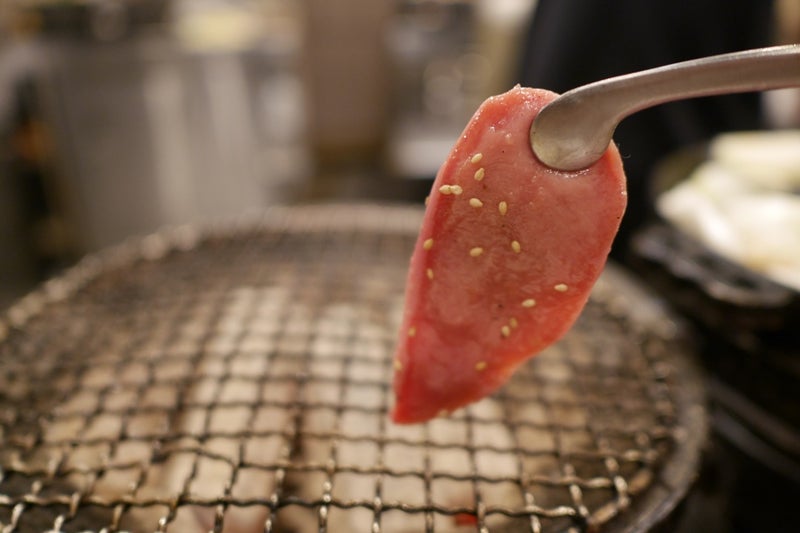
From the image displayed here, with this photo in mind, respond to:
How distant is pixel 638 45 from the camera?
9.05 feet

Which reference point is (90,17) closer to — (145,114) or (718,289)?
(145,114)

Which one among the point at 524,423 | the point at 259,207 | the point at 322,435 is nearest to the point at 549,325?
the point at 524,423

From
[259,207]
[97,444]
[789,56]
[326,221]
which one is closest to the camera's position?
[789,56]

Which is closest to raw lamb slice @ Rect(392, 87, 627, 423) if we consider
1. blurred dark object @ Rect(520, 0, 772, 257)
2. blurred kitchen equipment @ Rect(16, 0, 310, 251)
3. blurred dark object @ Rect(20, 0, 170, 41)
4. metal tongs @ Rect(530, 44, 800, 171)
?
metal tongs @ Rect(530, 44, 800, 171)

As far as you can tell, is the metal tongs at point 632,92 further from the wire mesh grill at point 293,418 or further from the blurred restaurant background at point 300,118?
the blurred restaurant background at point 300,118

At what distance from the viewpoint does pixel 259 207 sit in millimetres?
6000

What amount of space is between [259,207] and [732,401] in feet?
16.2

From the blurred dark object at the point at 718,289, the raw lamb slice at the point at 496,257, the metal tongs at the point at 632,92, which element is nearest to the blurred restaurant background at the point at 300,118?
the blurred dark object at the point at 718,289

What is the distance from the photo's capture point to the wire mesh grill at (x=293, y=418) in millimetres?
1210

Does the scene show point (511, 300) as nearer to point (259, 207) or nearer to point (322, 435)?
point (322, 435)

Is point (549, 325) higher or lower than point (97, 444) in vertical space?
higher

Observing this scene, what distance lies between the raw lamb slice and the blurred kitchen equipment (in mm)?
4222

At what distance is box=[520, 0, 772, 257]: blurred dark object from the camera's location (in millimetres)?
2717

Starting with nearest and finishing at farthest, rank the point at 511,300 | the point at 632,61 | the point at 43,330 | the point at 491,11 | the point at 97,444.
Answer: the point at 511,300
the point at 97,444
the point at 43,330
the point at 632,61
the point at 491,11
